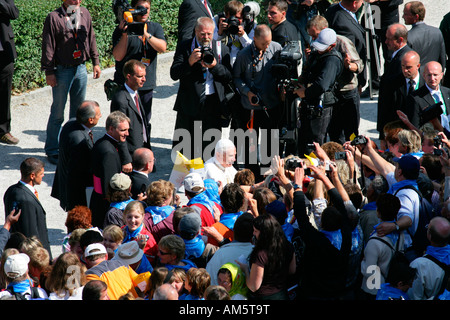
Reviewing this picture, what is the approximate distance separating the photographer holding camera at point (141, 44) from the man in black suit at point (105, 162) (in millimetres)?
1630

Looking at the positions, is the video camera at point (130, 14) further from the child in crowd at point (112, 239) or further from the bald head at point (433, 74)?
the child in crowd at point (112, 239)

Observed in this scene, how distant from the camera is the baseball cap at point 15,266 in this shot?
17.4 feet

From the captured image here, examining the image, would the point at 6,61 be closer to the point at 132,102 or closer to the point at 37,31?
the point at 37,31

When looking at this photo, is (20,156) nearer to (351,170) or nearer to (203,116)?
(203,116)

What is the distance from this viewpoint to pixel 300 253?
5.65 m

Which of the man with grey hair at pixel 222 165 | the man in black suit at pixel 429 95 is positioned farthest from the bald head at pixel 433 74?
the man with grey hair at pixel 222 165

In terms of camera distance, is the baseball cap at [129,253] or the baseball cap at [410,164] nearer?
Result: the baseball cap at [129,253]

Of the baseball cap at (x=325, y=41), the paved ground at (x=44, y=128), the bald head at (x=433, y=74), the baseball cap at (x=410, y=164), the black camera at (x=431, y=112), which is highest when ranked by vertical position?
the baseball cap at (x=325, y=41)

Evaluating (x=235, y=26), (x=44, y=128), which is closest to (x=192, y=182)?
(x=235, y=26)

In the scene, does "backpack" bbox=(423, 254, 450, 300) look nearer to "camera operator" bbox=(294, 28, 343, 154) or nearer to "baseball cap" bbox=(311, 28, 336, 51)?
"camera operator" bbox=(294, 28, 343, 154)
